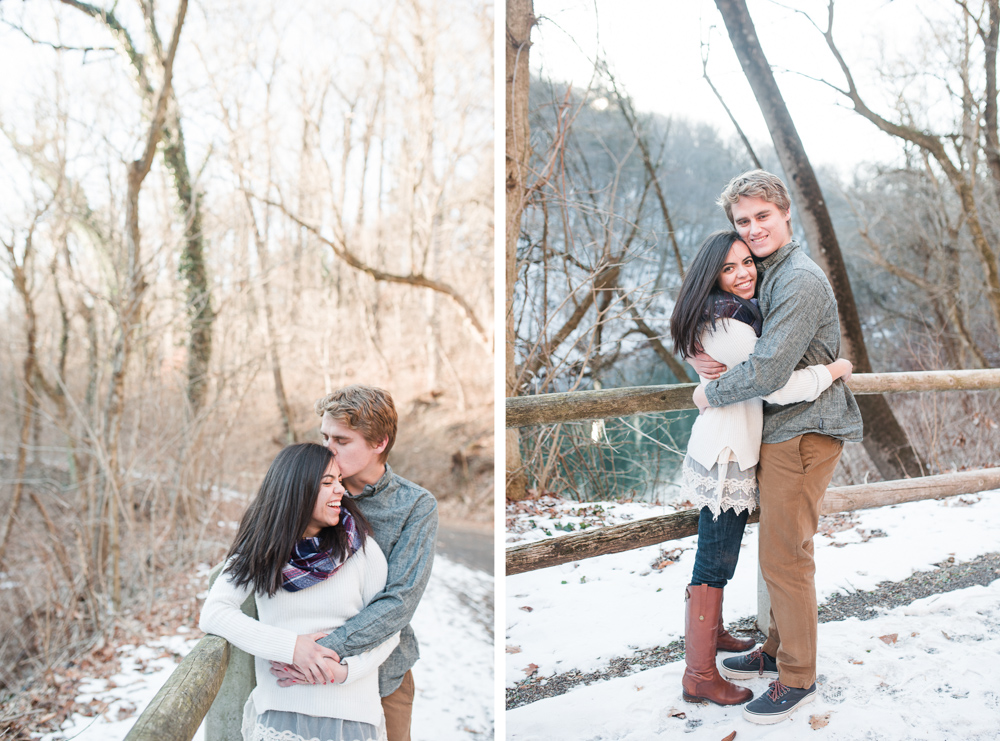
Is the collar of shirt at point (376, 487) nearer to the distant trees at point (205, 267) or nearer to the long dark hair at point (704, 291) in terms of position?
the long dark hair at point (704, 291)

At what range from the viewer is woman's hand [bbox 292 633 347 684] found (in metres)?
1.40

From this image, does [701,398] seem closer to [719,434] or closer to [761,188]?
[719,434]

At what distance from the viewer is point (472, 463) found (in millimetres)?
9766

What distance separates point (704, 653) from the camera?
1897 mm

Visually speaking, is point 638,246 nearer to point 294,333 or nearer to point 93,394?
point 93,394

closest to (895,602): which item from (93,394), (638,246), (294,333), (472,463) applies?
(638,246)

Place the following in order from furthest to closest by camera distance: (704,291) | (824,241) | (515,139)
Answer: (824,241) → (515,139) → (704,291)

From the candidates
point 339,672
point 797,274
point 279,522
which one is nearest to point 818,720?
point 797,274

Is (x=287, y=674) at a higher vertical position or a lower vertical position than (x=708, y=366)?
lower

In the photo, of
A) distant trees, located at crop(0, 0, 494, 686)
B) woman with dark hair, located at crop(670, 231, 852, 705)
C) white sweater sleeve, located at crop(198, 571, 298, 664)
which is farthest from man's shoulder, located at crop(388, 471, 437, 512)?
distant trees, located at crop(0, 0, 494, 686)

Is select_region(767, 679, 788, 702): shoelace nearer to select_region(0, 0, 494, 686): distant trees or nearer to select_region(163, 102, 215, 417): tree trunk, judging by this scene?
select_region(0, 0, 494, 686): distant trees

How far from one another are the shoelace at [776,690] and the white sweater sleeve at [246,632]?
134 centimetres

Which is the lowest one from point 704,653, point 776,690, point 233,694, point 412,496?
point 776,690

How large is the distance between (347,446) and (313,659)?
0.49 m
